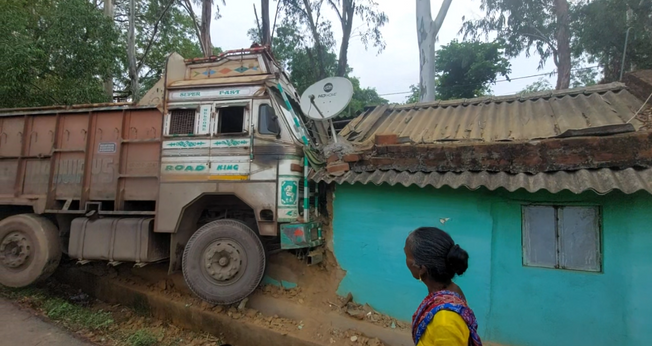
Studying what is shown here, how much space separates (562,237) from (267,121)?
4064mm

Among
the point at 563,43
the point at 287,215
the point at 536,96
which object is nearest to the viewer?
the point at 287,215

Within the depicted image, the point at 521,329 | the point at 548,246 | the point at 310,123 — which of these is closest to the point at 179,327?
the point at 310,123

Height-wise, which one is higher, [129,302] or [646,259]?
[646,259]

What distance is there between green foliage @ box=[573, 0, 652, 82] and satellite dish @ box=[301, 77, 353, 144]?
33.8 ft

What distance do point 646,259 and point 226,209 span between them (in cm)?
525

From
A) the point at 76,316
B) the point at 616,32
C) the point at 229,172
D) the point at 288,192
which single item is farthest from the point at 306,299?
the point at 616,32

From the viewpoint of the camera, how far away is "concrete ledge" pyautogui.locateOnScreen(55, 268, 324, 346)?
15.4 ft

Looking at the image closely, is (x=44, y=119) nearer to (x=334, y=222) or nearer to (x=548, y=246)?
(x=334, y=222)

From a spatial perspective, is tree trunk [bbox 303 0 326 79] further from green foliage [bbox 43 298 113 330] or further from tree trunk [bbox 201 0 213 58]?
green foliage [bbox 43 298 113 330]

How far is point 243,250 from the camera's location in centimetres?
459

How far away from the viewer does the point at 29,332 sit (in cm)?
432

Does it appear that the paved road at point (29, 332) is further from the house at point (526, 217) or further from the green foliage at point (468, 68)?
the green foliage at point (468, 68)

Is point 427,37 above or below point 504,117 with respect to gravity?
above

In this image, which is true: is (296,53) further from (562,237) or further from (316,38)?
→ (562,237)
